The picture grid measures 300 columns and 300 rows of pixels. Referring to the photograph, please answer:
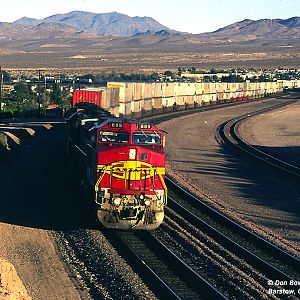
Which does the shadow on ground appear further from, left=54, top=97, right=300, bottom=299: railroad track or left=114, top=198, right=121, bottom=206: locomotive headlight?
left=114, top=198, right=121, bottom=206: locomotive headlight

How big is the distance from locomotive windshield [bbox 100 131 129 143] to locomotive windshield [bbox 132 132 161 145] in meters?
0.25

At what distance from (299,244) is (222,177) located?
13.8 metres

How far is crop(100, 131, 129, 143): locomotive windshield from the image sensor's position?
21922 mm

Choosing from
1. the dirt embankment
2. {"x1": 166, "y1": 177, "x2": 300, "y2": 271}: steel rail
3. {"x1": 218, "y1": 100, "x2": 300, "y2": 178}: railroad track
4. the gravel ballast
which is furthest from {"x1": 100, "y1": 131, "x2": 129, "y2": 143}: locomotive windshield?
{"x1": 218, "y1": 100, "x2": 300, "y2": 178}: railroad track

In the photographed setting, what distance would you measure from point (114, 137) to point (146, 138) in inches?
39.1

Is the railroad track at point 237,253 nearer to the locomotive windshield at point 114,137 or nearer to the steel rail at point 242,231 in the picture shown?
the steel rail at point 242,231

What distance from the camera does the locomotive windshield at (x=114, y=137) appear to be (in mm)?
21922

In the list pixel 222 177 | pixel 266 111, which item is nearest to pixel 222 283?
pixel 222 177

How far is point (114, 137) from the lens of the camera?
2205 centimetres

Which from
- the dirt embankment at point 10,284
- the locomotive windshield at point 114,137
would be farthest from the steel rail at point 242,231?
the dirt embankment at point 10,284

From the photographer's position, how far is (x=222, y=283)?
56.9 ft

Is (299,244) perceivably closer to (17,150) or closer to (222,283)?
(222,283)

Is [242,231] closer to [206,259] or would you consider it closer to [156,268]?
[206,259]

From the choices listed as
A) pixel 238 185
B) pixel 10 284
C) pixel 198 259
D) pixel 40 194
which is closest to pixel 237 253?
pixel 198 259
